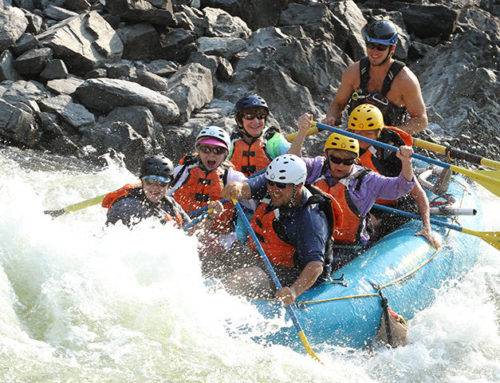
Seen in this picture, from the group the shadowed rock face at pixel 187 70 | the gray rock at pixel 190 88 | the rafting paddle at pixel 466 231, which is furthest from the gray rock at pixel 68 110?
the rafting paddle at pixel 466 231

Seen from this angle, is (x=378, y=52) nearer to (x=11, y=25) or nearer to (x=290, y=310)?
(x=290, y=310)

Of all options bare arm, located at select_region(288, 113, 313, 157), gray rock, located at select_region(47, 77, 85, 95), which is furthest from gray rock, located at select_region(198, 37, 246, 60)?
bare arm, located at select_region(288, 113, 313, 157)

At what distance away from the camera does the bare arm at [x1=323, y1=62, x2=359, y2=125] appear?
730cm

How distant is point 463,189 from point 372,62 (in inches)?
82.3

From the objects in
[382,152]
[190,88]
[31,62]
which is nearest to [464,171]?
[382,152]

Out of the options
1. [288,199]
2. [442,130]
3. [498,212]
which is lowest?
[442,130]

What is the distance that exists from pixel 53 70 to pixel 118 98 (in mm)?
1527

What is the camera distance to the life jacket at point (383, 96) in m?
7.06

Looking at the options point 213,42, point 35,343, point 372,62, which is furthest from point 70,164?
point 35,343

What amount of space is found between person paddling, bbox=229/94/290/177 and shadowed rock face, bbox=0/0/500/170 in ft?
A: 17.3

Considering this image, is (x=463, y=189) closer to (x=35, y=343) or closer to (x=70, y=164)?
(x=35, y=343)

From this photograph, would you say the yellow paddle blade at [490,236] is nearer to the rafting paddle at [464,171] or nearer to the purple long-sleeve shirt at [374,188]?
the rafting paddle at [464,171]

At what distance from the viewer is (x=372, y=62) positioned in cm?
707

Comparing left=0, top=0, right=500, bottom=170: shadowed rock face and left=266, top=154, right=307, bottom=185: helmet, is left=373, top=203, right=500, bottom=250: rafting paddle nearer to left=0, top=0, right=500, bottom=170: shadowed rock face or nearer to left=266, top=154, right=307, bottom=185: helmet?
left=266, top=154, right=307, bottom=185: helmet
